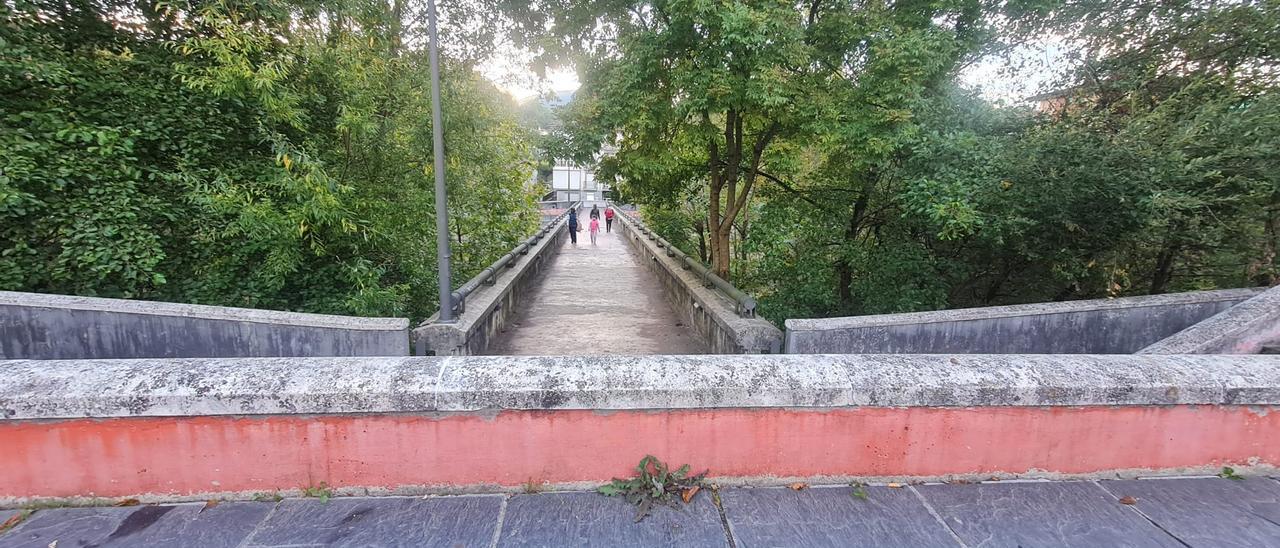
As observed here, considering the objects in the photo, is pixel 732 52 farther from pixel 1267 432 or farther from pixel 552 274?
pixel 552 274

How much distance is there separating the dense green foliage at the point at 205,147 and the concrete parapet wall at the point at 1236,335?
7.23 metres

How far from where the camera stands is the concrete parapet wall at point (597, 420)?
217 cm

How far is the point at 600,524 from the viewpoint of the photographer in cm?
214

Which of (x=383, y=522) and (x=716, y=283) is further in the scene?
(x=716, y=283)

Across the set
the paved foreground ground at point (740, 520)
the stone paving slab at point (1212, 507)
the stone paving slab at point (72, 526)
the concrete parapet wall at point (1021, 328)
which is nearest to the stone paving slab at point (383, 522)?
the paved foreground ground at point (740, 520)

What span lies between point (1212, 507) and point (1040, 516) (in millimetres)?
724

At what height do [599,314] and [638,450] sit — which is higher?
[638,450]

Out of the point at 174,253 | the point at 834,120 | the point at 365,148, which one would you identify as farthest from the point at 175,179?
the point at 834,120

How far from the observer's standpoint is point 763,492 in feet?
7.76

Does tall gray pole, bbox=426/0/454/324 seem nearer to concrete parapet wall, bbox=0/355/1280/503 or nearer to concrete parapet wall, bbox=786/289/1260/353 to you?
concrete parapet wall, bbox=786/289/1260/353

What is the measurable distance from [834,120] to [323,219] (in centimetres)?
609

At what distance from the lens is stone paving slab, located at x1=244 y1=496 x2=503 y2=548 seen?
2.03 meters

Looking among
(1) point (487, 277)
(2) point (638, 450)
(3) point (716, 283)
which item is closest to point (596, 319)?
(1) point (487, 277)

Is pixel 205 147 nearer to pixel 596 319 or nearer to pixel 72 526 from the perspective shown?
pixel 72 526
